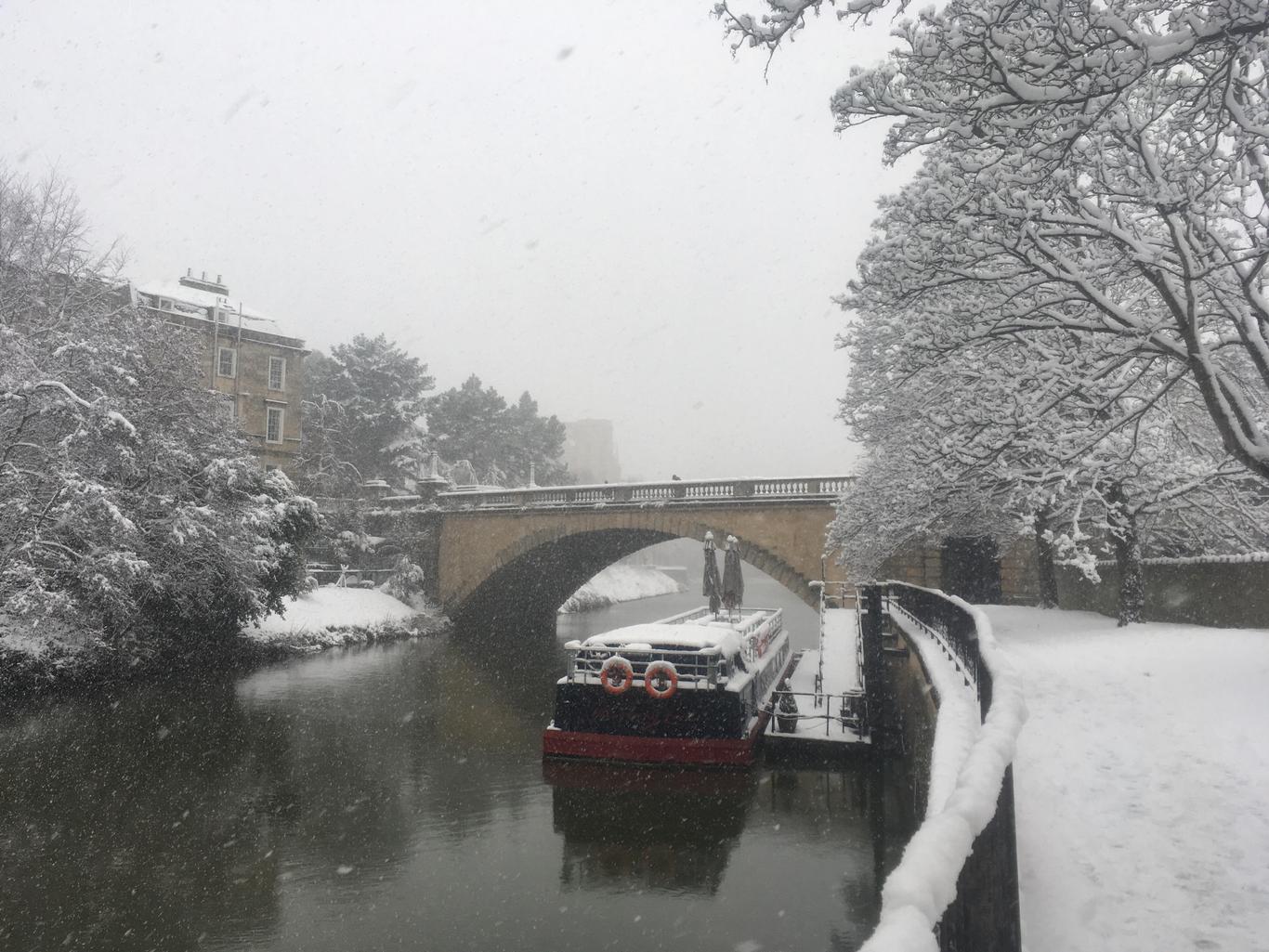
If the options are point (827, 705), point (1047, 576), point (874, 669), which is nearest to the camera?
point (874, 669)

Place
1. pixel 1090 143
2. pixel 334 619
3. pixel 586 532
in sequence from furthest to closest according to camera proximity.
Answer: pixel 586 532, pixel 334 619, pixel 1090 143

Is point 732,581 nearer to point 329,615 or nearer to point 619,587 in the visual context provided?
point 329,615

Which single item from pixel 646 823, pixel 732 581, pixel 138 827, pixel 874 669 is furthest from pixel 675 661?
pixel 138 827

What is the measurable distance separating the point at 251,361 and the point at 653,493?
25299mm

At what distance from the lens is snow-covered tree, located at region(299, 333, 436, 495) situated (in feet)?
169

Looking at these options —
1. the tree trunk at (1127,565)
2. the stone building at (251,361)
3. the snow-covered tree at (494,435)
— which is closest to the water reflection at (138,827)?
the tree trunk at (1127,565)

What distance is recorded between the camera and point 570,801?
1360 cm

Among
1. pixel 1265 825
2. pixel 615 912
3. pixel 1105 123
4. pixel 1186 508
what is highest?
pixel 1105 123

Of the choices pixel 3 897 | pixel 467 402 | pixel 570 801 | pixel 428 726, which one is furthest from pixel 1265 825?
pixel 467 402

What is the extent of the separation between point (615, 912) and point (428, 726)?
10354mm

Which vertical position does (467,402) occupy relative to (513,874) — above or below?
above

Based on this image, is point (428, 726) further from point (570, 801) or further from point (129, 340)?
point (129, 340)

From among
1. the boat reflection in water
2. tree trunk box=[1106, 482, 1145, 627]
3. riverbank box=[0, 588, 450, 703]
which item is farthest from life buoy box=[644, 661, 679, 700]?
riverbank box=[0, 588, 450, 703]

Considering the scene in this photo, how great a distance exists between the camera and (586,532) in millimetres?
35031
